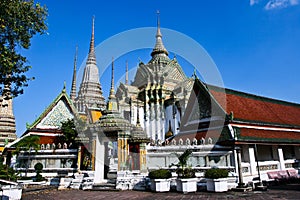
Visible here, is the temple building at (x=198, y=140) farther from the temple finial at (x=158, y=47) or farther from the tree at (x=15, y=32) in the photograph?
the temple finial at (x=158, y=47)

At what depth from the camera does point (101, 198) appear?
Result: 8852 millimetres

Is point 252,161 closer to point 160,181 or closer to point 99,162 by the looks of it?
point 160,181

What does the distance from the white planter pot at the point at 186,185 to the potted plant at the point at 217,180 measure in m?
0.54

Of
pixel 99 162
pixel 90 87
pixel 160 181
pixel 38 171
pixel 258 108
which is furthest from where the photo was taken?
pixel 90 87

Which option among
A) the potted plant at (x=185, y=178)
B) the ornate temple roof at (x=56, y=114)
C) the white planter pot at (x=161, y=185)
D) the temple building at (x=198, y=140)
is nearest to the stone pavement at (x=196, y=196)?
the potted plant at (x=185, y=178)

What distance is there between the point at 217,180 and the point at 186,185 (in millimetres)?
1192

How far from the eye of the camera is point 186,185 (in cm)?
970

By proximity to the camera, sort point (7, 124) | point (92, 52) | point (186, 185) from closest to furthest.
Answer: point (186, 185), point (7, 124), point (92, 52)

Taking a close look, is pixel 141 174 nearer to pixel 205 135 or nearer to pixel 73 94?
pixel 205 135

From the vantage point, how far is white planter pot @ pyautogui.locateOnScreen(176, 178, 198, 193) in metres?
9.67

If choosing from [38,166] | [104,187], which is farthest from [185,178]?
[38,166]

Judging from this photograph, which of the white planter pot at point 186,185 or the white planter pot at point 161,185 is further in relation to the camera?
the white planter pot at point 161,185

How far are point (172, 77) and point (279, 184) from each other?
2430 centimetres

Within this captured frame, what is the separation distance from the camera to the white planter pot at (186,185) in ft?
31.7
